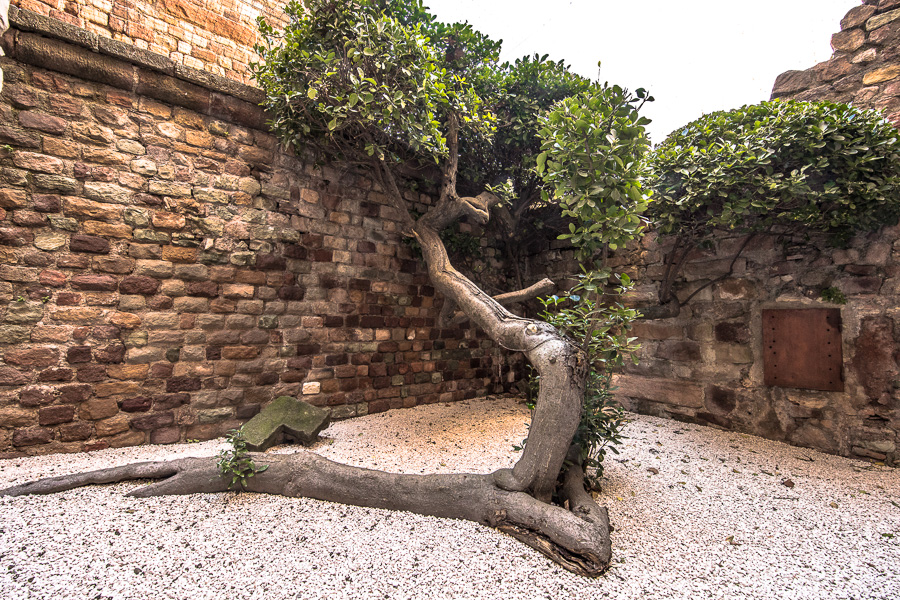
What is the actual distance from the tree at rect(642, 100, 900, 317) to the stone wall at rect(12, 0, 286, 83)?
15.4ft

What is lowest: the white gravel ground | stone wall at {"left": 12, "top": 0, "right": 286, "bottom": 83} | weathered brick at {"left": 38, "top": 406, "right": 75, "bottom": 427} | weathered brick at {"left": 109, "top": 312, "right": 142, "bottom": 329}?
the white gravel ground

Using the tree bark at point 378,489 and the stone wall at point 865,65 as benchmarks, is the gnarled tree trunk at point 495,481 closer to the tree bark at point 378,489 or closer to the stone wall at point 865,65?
the tree bark at point 378,489

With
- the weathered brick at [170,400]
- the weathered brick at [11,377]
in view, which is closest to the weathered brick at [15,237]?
the weathered brick at [11,377]

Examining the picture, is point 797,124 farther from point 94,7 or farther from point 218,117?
point 94,7

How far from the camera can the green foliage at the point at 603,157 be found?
2.08 metres

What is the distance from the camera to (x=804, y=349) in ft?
10.6

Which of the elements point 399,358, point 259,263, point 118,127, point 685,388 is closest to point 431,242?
point 399,358

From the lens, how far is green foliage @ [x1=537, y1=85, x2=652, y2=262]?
2.08 m

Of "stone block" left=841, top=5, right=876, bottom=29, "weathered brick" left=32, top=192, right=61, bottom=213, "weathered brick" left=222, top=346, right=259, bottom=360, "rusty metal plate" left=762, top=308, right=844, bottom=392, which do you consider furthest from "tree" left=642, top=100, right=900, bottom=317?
"weathered brick" left=32, top=192, right=61, bottom=213

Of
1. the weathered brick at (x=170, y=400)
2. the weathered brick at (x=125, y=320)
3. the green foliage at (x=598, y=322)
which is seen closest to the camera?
the green foliage at (x=598, y=322)

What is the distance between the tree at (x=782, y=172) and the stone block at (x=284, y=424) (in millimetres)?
3434

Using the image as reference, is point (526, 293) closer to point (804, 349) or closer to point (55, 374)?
point (804, 349)

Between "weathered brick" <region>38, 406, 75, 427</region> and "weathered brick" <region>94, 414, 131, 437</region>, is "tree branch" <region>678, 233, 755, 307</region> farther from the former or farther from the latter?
"weathered brick" <region>38, 406, 75, 427</region>

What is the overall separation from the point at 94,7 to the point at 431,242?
4375 mm
